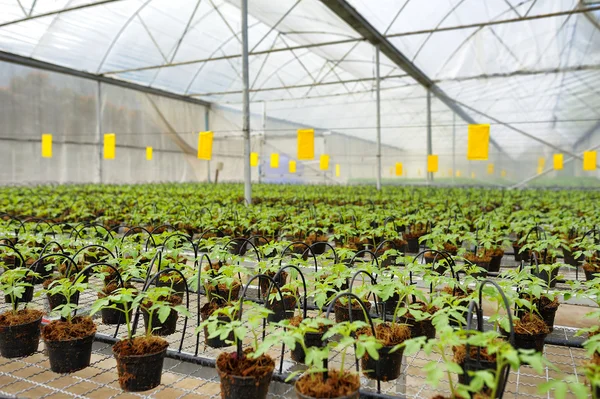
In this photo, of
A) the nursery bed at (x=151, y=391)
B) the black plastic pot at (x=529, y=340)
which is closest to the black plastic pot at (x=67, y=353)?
the nursery bed at (x=151, y=391)

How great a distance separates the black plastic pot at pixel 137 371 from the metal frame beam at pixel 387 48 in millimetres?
7711

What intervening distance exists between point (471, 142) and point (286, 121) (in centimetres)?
1162

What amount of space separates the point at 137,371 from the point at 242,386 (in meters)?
0.56

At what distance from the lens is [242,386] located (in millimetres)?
1549

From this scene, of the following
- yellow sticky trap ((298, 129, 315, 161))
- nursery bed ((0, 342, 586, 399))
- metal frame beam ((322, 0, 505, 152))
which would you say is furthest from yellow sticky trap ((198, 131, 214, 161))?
nursery bed ((0, 342, 586, 399))

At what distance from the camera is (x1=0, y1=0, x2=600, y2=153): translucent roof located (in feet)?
31.2

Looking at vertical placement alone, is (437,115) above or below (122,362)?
above

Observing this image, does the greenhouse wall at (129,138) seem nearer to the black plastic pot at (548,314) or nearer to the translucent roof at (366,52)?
the translucent roof at (366,52)

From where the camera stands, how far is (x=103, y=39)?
13062 millimetres

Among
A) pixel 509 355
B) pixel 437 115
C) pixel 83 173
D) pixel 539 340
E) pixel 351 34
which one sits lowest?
pixel 539 340

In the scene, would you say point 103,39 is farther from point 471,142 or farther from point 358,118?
point 471,142

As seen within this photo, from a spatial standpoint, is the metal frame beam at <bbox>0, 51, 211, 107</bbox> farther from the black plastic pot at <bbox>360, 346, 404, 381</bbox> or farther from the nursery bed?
the black plastic pot at <bbox>360, 346, 404, 381</bbox>

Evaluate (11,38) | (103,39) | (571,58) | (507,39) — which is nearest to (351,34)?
(507,39)

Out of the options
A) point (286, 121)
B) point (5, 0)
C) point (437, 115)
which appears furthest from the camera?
point (286, 121)
